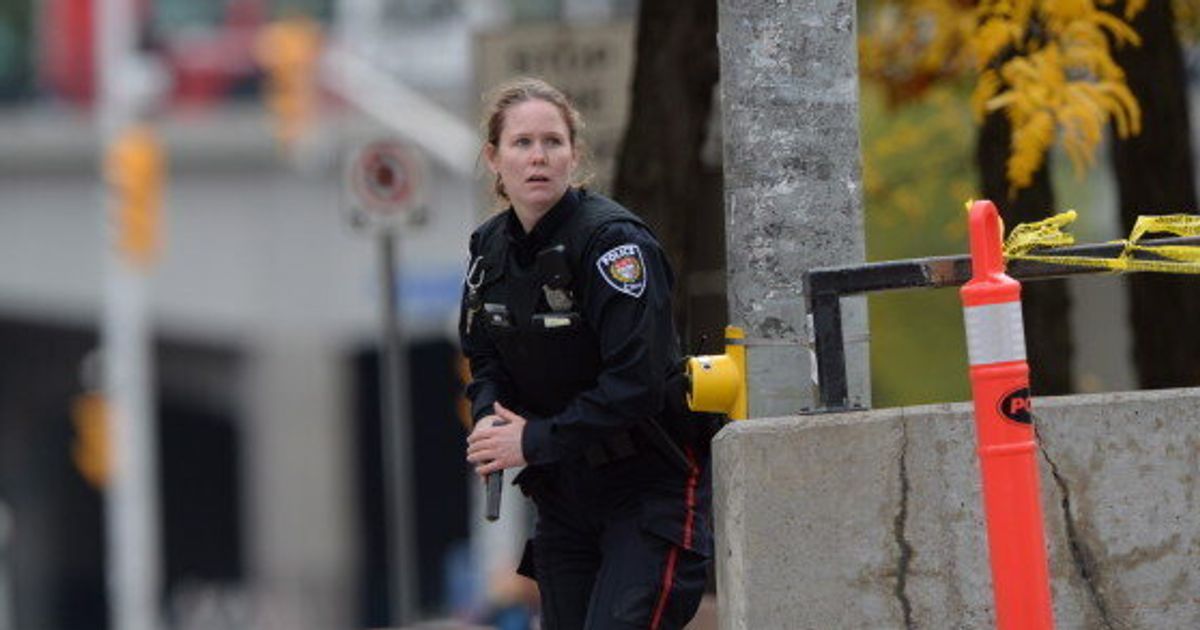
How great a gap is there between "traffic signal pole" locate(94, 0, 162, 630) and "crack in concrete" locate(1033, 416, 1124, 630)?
2929 centimetres

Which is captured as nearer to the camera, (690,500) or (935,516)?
(935,516)

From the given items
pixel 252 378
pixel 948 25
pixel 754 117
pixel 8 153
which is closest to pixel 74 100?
pixel 8 153

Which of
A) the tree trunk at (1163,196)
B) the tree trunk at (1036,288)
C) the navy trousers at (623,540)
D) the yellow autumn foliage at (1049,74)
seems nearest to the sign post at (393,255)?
the tree trunk at (1036,288)

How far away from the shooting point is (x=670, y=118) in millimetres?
10750

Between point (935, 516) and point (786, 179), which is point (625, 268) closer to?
point (786, 179)

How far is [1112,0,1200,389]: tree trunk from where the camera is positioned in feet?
36.6

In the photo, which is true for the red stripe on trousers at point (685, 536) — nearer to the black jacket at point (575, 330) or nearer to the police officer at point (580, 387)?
the police officer at point (580, 387)

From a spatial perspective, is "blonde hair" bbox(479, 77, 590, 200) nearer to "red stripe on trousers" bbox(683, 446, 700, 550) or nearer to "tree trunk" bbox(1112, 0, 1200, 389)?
"red stripe on trousers" bbox(683, 446, 700, 550)

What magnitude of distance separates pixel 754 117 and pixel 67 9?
108 ft

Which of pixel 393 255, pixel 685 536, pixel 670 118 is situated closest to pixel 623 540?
pixel 685 536

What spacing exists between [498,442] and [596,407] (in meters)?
0.26

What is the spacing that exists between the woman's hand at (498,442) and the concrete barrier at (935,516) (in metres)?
0.41

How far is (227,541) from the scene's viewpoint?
129ft

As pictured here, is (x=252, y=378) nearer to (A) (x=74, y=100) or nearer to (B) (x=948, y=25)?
(A) (x=74, y=100)
